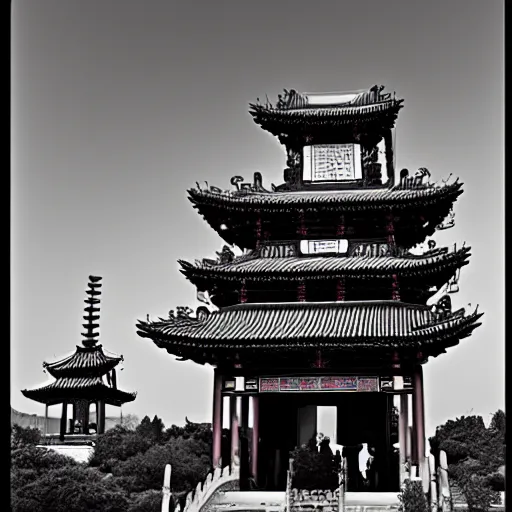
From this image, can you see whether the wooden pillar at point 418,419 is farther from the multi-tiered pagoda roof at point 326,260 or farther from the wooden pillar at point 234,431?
the wooden pillar at point 234,431

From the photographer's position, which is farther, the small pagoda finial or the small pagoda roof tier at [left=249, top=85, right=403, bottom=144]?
the small pagoda finial

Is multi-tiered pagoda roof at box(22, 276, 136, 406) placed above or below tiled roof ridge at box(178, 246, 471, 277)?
below

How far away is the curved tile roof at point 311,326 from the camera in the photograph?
368 inches

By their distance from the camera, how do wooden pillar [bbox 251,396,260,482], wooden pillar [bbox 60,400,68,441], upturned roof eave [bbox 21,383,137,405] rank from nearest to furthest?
wooden pillar [bbox 251,396,260,482] < wooden pillar [bbox 60,400,68,441] < upturned roof eave [bbox 21,383,137,405]

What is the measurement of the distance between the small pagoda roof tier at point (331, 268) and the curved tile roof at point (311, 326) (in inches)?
14.0

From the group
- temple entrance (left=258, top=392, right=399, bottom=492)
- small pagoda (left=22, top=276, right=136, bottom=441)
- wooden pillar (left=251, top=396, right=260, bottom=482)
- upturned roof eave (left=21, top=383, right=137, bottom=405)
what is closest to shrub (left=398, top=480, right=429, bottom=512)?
temple entrance (left=258, top=392, right=399, bottom=492)

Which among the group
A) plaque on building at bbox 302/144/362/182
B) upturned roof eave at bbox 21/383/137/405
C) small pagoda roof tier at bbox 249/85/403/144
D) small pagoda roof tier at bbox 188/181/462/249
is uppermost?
small pagoda roof tier at bbox 249/85/403/144

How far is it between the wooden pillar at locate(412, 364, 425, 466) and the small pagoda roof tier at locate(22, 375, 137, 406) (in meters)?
4.40

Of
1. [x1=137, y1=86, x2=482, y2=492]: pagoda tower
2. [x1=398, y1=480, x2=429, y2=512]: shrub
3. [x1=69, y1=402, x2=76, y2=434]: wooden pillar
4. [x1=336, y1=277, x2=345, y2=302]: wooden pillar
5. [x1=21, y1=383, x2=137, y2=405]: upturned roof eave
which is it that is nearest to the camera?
[x1=398, y1=480, x2=429, y2=512]: shrub

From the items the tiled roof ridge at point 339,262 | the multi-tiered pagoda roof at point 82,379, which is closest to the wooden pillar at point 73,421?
the multi-tiered pagoda roof at point 82,379

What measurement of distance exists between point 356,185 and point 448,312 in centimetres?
210

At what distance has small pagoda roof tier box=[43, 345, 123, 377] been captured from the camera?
39.3ft

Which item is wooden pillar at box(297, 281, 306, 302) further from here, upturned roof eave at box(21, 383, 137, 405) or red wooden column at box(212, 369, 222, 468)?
upturned roof eave at box(21, 383, 137, 405)

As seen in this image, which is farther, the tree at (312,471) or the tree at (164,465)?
the tree at (164,465)
